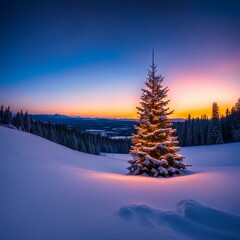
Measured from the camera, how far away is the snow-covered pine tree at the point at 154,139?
44.9ft

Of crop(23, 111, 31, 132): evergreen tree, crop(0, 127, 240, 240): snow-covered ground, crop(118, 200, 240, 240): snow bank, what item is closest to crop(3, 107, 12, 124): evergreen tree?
crop(23, 111, 31, 132): evergreen tree

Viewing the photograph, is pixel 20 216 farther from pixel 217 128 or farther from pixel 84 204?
pixel 217 128

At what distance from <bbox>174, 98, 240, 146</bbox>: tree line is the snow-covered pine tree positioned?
1758 inches

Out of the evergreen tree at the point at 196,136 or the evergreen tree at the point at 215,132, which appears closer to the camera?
the evergreen tree at the point at 215,132

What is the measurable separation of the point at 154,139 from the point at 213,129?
46552mm

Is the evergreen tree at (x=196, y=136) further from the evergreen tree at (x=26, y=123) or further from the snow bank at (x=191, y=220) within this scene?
the snow bank at (x=191, y=220)

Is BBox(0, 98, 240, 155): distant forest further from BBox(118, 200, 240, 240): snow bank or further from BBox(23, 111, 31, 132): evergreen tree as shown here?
BBox(118, 200, 240, 240): snow bank

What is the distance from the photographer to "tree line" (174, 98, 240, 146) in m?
52.9

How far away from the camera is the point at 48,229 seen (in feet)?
15.5

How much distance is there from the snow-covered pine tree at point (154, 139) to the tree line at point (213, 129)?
44648mm

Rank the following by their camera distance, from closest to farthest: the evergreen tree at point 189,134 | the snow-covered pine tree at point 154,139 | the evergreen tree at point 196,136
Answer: the snow-covered pine tree at point 154,139, the evergreen tree at point 196,136, the evergreen tree at point 189,134

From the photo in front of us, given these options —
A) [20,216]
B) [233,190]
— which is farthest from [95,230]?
[233,190]

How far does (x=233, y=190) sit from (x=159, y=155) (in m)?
7.18

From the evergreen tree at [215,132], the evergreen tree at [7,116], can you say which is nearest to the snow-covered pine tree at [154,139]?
the evergreen tree at [215,132]
